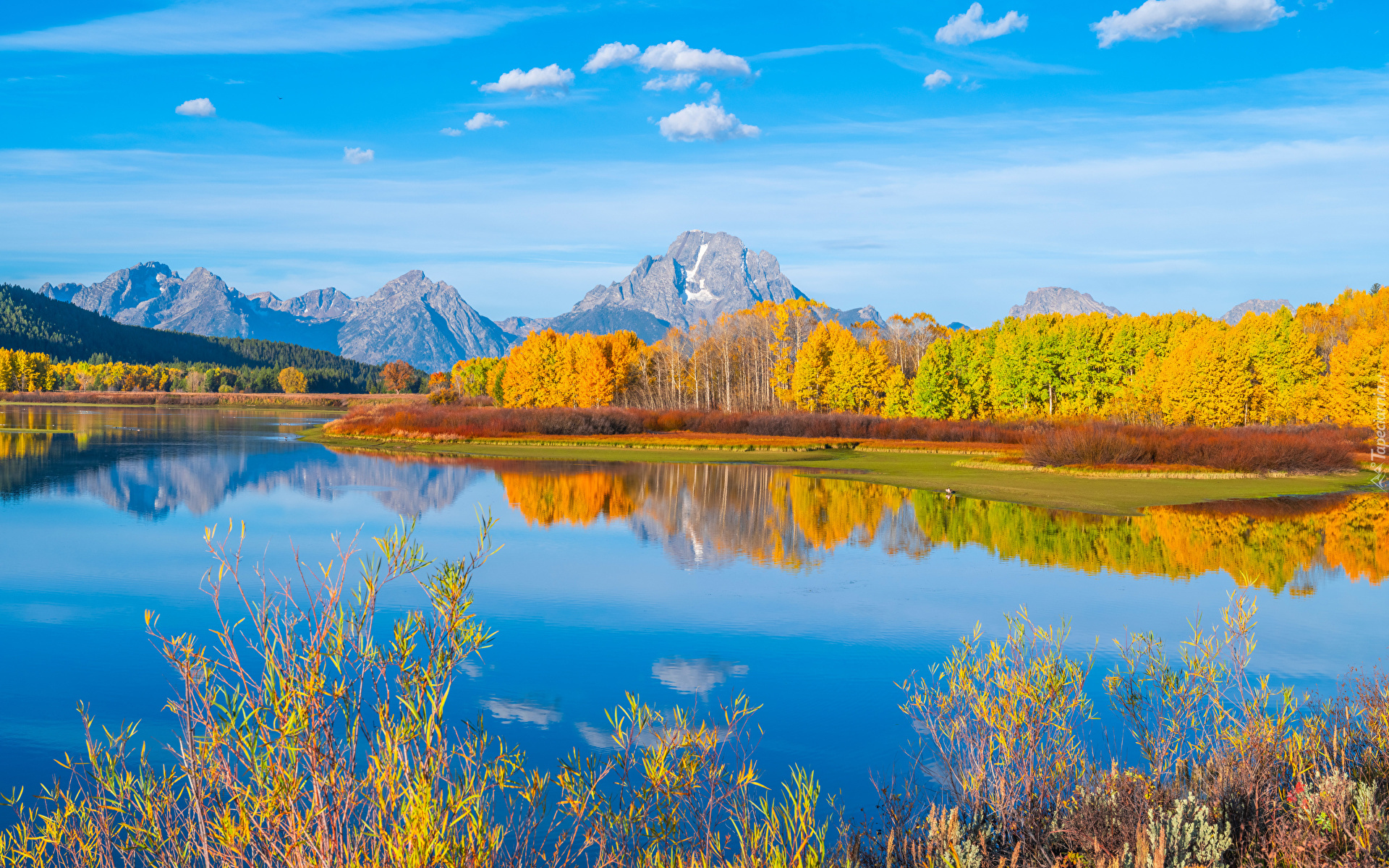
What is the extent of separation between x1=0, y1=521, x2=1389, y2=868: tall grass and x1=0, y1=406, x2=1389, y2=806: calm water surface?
5.47ft

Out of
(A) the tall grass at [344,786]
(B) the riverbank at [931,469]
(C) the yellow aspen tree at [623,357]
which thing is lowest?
(B) the riverbank at [931,469]

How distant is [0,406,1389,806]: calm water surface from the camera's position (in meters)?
10.3

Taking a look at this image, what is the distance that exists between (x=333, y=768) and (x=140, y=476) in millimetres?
34420

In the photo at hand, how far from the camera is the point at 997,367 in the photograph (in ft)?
270

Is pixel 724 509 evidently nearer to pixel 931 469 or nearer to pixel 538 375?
pixel 931 469

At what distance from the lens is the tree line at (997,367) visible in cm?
6544

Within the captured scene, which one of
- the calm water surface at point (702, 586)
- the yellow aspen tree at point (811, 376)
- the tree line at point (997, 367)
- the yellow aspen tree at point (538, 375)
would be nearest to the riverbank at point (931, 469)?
the calm water surface at point (702, 586)

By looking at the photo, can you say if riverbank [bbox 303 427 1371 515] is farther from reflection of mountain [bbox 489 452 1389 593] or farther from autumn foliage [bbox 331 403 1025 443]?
autumn foliage [bbox 331 403 1025 443]

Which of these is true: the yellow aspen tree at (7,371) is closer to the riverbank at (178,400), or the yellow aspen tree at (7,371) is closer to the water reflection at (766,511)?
the riverbank at (178,400)

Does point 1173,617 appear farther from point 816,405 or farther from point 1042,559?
point 816,405

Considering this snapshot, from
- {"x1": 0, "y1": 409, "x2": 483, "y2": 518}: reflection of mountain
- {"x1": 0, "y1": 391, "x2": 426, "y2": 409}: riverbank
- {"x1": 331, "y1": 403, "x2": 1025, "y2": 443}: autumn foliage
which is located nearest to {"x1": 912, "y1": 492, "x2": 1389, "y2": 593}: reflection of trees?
{"x1": 0, "y1": 409, "x2": 483, "y2": 518}: reflection of mountain

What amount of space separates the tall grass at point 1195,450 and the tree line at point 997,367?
22.1 m

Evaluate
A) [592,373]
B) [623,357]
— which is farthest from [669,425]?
[623,357]

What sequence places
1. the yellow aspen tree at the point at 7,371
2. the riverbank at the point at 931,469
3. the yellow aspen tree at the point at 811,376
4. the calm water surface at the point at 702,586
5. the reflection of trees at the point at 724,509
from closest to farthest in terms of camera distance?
the calm water surface at the point at 702,586
the reflection of trees at the point at 724,509
the riverbank at the point at 931,469
the yellow aspen tree at the point at 811,376
the yellow aspen tree at the point at 7,371
